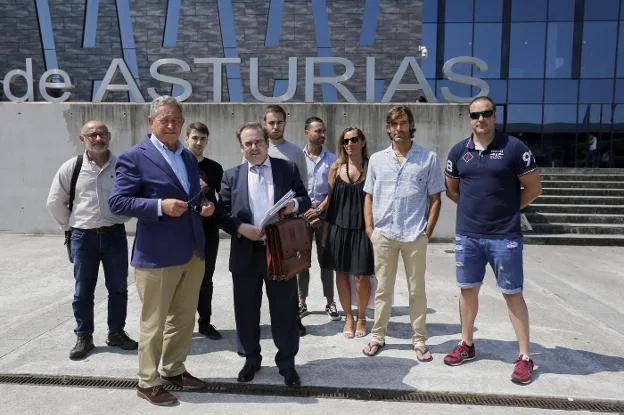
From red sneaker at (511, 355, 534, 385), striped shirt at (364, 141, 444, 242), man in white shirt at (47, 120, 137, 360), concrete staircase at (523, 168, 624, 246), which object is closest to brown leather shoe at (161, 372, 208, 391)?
man in white shirt at (47, 120, 137, 360)

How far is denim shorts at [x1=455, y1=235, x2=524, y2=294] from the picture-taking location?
3406mm

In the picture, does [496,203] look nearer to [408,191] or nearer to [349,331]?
[408,191]

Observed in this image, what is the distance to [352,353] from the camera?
12.9ft

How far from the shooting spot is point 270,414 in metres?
Result: 2.95

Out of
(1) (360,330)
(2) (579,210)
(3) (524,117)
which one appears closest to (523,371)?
(1) (360,330)

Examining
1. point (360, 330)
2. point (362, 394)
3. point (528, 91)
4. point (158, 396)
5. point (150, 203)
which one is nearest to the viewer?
point (150, 203)

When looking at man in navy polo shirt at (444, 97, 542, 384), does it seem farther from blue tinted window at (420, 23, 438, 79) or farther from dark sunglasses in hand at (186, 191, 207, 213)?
blue tinted window at (420, 23, 438, 79)

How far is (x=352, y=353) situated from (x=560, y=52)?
821 inches

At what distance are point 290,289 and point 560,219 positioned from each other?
Answer: 929cm

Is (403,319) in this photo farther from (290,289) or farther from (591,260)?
(591,260)

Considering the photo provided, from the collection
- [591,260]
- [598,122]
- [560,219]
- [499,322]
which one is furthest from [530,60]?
[499,322]

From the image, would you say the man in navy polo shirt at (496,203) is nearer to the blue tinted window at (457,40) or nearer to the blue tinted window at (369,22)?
the blue tinted window at (369,22)

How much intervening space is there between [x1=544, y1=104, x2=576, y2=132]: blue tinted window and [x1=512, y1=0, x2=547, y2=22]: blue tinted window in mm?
3850

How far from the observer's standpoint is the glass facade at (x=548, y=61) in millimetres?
20031
